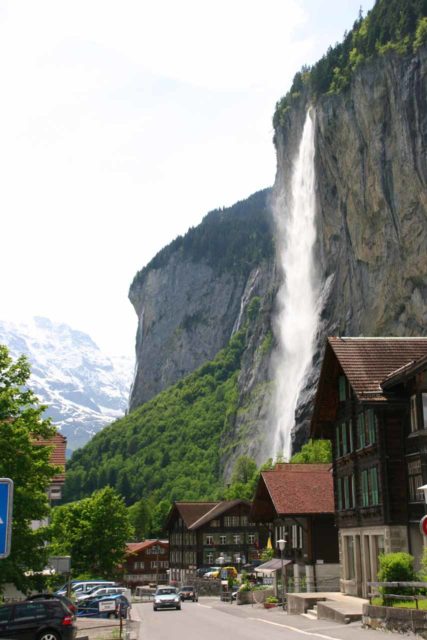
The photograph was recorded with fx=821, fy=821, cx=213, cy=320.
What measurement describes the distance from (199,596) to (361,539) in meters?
36.7

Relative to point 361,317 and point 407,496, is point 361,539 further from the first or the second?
point 361,317

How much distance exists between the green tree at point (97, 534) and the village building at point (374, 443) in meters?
30.5

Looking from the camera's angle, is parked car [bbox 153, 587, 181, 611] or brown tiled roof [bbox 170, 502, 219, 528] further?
brown tiled roof [bbox 170, 502, 219, 528]

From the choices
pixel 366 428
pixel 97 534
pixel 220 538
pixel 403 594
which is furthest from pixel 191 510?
pixel 403 594

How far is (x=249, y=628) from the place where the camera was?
1257 inches

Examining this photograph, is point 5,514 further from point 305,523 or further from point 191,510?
point 191,510

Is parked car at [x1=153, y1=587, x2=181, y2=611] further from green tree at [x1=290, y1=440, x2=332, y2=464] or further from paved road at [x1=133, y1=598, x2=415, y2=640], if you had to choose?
green tree at [x1=290, y1=440, x2=332, y2=464]

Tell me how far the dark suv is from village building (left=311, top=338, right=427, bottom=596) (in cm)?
1740

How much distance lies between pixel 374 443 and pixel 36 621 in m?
20.6

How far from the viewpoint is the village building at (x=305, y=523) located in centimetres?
5231

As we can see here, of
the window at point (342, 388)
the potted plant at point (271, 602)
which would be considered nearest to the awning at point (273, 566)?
the potted plant at point (271, 602)

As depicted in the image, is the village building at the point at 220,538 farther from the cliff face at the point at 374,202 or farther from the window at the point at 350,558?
the window at the point at 350,558

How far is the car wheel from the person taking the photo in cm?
2336

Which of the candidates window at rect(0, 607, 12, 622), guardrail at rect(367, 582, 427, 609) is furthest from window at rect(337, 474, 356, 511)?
window at rect(0, 607, 12, 622)
